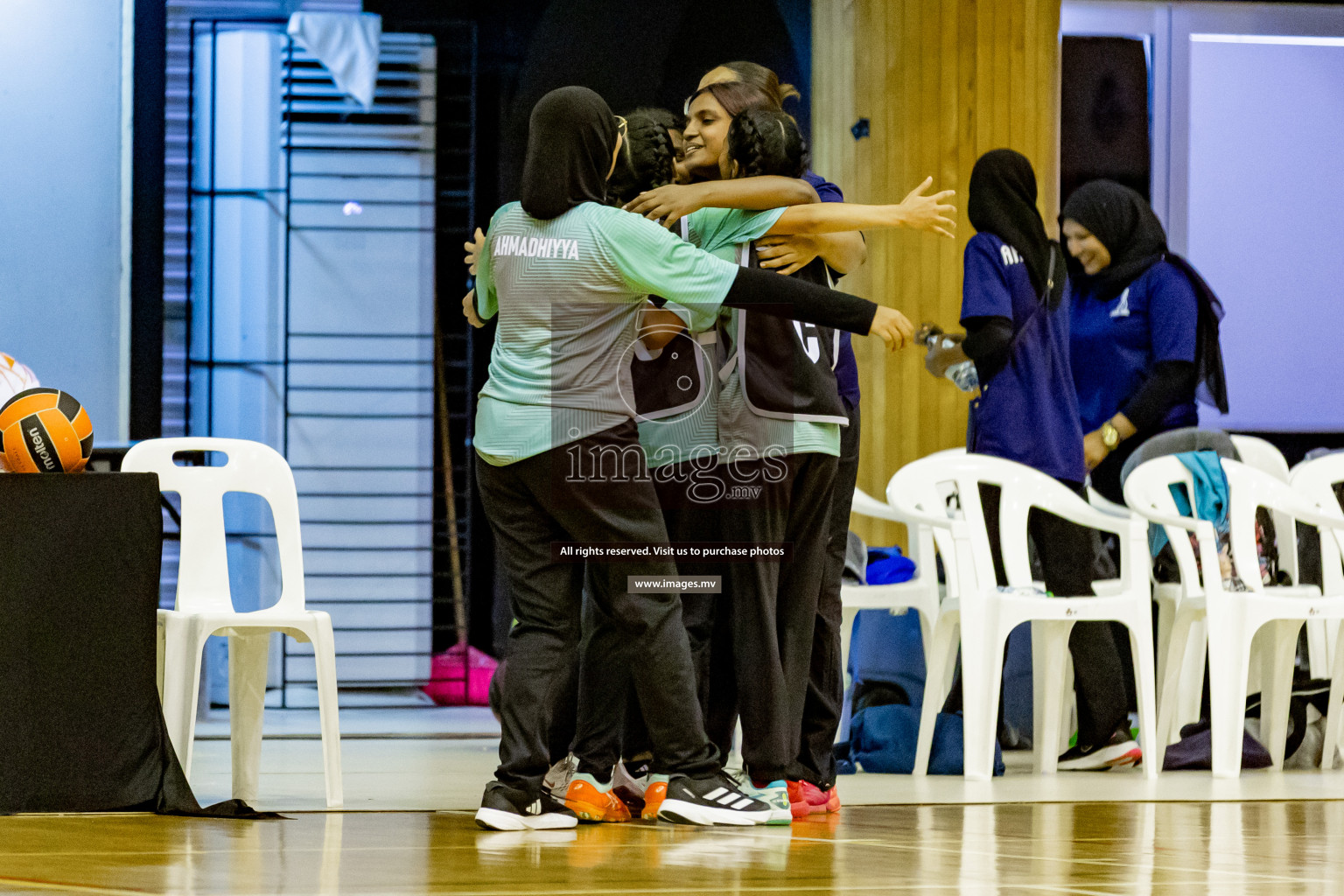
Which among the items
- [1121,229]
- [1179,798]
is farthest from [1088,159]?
[1179,798]

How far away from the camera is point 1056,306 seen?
13.7 ft

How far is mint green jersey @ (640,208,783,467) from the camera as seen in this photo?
2.82m

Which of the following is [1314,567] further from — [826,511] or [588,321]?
[588,321]

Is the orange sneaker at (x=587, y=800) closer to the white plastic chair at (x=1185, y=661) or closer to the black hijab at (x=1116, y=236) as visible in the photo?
the white plastic chair at (x=1185, y=661)

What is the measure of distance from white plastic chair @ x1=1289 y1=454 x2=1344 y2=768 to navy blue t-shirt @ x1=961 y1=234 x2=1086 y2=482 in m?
0.67

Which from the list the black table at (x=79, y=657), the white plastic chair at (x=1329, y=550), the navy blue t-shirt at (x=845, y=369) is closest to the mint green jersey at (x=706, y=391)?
the navy blue t-shirt at (x=845, y=369)

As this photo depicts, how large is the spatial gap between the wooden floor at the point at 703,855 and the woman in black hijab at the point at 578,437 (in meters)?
0.14

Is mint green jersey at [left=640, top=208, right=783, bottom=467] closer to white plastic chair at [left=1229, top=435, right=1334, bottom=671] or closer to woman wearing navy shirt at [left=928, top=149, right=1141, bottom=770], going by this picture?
woman wearing navy shirt at [left=928, top=149, right=1141, bottom=770]

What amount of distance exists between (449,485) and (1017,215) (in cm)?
201

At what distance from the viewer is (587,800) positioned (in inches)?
106

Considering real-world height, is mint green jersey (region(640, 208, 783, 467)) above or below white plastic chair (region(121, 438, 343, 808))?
above

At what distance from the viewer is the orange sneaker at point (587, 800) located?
2693 mm

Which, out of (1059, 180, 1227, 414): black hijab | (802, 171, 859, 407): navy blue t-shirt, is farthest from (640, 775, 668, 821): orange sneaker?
(1059, 180, 1227, 414): black hijab

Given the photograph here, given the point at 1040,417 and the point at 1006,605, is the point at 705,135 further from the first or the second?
the point at 1040,417
